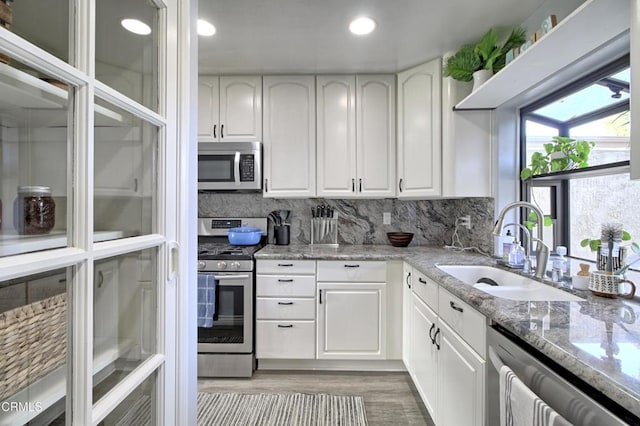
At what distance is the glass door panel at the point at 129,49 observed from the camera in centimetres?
76

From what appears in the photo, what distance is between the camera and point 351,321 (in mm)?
2447

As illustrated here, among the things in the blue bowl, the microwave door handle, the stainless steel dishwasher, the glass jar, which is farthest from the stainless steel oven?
the glass jar

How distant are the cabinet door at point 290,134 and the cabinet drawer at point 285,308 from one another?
88cm

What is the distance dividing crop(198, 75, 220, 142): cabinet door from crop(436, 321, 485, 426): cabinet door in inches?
90.4

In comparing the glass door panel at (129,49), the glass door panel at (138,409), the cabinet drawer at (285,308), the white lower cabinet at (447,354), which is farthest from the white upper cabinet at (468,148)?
the glass door panel at (138,409)

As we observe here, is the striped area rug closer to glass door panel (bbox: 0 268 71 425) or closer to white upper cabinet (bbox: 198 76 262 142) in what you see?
glass door panel (bbox: 0 268 71 425)

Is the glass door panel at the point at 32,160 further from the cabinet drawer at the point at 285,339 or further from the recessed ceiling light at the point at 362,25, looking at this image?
the cabinet drawer at the point at 285,339

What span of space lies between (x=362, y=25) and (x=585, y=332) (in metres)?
1.94

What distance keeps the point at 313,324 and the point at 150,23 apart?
2102mm

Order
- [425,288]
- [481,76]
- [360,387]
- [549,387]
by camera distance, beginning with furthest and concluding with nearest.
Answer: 1. [360,387]
2. [481,76]
3. [425,288]
4. [549,387]

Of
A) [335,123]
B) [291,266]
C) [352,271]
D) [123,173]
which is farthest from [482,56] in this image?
[123,173]

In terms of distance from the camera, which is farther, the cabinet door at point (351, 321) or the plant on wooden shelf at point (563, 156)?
the cabinet door at point (351, 321)

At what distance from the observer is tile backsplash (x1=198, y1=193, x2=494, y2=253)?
9.80 feet

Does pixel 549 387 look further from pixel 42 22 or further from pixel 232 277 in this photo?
pixel 232 277
